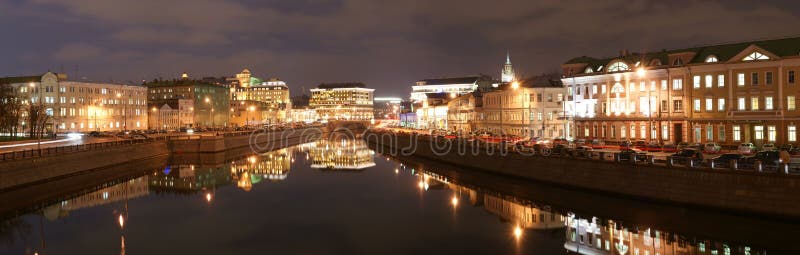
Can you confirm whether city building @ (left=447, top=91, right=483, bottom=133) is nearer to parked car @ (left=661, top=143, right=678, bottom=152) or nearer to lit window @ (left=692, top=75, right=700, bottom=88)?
lit window @ (left=692, top=75, right=700, bottom=88)

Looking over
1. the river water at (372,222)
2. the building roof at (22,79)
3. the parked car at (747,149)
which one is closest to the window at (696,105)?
the parked car at (747,149)

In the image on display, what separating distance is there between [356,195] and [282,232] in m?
15.8

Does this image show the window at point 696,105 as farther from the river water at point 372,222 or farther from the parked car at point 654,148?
the river water at point 372,222

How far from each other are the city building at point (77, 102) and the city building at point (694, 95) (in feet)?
274

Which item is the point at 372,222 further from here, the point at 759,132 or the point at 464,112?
the point at 464,112

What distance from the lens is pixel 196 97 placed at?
495 ft

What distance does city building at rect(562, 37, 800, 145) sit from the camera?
154 feet

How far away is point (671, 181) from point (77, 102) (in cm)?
10467

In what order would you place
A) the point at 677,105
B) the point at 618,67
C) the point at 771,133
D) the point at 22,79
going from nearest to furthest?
the point at 771,133 → the point at 677,105 → the point at 618,67 → the point at 22,79

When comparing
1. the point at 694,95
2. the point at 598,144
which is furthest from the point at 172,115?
the point at 694,95

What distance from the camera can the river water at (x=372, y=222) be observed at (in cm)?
2891

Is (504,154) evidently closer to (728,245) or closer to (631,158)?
(631,158)

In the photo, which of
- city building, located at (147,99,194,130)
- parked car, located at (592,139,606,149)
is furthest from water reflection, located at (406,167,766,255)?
city building, located at (147,99,194,130)

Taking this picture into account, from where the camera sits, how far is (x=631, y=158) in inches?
1444
